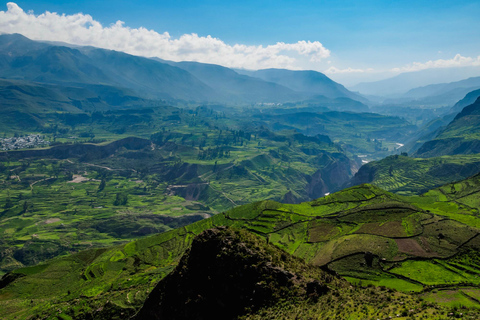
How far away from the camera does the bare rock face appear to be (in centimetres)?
5484

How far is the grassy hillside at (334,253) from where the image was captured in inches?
3105

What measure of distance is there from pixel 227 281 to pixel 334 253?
1828 inches

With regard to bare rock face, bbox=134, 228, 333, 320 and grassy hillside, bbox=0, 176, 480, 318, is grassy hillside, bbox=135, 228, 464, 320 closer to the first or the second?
bare rock face, bbox=134, 228, 333, 320

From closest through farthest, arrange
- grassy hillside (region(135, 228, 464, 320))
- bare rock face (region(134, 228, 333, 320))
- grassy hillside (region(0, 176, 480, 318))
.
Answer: grassy hillside (region(135, 228, 464, 320)) → bare rock face (region(134, 228, 333, 320)) → grassy hillside (region(0, 176, 480, 318))

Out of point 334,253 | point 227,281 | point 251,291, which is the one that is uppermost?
point 227,281

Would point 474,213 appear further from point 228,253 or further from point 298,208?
point 228,253

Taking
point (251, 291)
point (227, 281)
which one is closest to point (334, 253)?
point (251, 291)

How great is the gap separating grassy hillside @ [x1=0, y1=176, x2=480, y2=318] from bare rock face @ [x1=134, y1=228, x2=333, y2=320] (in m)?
27.4

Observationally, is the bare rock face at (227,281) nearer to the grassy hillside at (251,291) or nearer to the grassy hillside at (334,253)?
the grassy hillside at (251,291)

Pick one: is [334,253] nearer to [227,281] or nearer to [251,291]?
[251,291]

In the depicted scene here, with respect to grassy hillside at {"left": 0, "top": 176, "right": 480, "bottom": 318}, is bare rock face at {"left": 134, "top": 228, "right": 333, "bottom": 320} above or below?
above

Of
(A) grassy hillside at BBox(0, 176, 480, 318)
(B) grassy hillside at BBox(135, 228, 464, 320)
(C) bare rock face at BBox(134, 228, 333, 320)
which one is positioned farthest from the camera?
(A) grassy hillside at BBox(0, 176, 480, 318)

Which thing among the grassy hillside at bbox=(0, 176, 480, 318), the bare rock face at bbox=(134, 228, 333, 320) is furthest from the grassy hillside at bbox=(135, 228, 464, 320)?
the grassy hillside at bbox=(0, 176, 480, 318)

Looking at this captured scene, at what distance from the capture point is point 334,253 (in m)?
92.1
